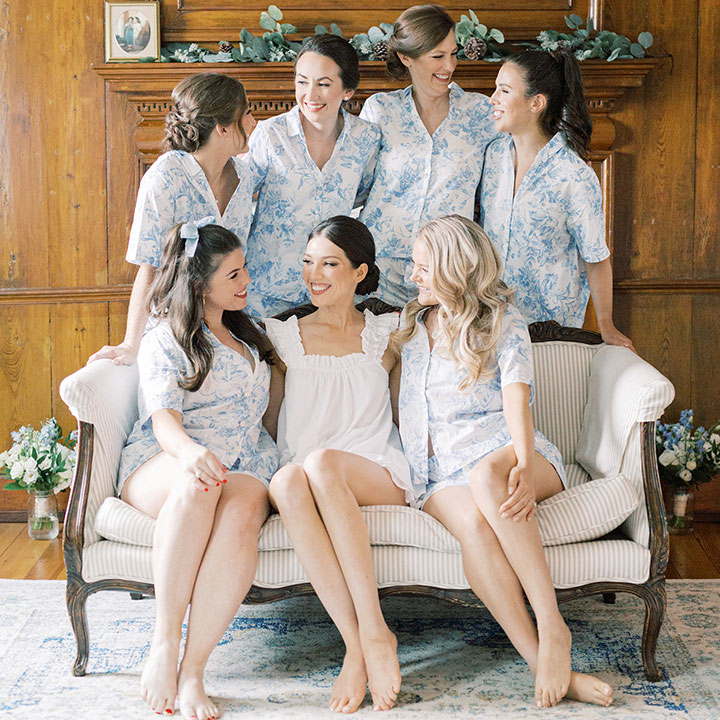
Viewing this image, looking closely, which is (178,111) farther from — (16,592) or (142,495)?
(16,592)

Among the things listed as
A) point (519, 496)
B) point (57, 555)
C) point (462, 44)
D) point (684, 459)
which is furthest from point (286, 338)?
point (684, 459)

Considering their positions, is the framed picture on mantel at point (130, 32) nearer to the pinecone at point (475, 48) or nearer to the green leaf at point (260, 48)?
the green leaf at point (260, 48)

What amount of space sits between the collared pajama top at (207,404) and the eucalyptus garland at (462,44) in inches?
49.9

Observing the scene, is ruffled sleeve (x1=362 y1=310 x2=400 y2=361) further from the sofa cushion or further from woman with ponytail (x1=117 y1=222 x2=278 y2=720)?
the sofa cushion

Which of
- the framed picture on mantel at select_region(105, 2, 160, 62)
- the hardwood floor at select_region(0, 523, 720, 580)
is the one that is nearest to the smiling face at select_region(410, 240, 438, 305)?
the hardwood floor at select_region(0, 523, 720, 580)

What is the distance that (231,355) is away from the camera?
241 centimetres

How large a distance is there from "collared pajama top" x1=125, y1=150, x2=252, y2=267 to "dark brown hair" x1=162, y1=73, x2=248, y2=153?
0.17ft

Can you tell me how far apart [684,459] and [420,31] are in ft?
5.61

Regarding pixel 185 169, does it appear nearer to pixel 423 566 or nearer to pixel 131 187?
pixel 131 187

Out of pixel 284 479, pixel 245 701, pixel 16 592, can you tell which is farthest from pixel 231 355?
pixel 16 592

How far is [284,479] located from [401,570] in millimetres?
354

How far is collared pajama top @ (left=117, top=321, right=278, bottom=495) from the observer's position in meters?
2.33

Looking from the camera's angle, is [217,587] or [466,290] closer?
[217,587]

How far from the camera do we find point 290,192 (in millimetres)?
2746
